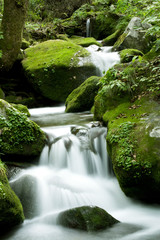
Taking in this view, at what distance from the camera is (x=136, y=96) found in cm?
529

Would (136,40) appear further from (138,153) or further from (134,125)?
(138,153)

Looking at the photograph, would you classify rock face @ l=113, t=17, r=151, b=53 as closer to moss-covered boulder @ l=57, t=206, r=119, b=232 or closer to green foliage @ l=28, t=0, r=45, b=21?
green foliage @ l=28, t=0, r=45, b=21

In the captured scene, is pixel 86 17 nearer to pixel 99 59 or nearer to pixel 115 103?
pixel 99 59

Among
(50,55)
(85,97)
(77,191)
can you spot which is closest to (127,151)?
(77,191)

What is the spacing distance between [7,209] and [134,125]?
8.77 ft

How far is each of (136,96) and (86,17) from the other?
14.9 m

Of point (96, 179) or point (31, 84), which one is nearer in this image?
point (96, 179)

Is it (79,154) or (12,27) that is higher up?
(12,27)

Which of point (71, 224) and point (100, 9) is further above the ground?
point (100, 9)

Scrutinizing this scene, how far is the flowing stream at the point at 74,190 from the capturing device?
3.10m

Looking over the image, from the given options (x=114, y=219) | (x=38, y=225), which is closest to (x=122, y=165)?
(x=114, y=219)

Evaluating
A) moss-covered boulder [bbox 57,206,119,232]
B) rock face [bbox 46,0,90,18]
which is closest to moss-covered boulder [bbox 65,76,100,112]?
moss-covered boulder [bbox 57,206,119,232]

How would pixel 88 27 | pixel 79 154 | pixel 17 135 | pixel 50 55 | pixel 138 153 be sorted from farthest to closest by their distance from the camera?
pixel 88 27
pixel 50 55
pixel 79 154
pixel 17 135
pixel 138 153

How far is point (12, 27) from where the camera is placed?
377 inches
